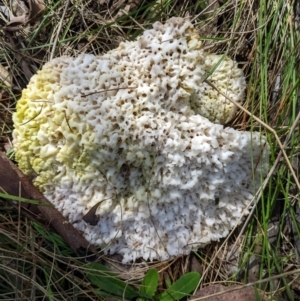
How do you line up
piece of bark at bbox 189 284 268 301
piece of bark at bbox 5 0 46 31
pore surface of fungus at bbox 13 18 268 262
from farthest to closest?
piece of bark at bbox 5 0 46 31, piece of bark at bbox 189 284 268 301, pore surface of fungus at bbox 13 18 268 262

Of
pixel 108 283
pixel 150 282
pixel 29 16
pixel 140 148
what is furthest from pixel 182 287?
pixel 29 16

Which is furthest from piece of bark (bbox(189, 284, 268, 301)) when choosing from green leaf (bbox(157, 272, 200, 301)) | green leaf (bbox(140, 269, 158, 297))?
green leaf (bbox(140, 269, 158, 297))

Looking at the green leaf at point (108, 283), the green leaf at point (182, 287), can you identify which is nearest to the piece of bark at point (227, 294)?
the green leaf at point (182, 287)

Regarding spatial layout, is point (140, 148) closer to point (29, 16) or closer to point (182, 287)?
point (182, 287)

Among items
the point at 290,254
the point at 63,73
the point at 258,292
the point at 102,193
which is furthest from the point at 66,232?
the point at 290,254

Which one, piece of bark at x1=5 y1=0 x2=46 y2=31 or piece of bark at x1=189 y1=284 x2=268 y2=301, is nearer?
piece of bark at x1=189 y1=284 x2=268 y2=301

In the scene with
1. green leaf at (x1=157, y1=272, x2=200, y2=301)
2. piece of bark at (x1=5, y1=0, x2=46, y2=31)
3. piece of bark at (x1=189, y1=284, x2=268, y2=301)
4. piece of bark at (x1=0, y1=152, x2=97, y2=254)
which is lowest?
piece of bark at (x1=189, y1=284, x2=268, y2=301)

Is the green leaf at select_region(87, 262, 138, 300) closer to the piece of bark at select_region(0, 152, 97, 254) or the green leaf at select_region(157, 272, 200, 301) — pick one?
the piece of bark at select_region(0, 152, 97, 254)
